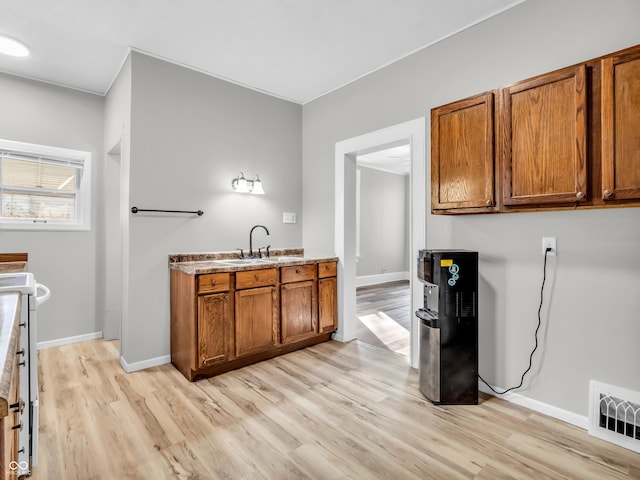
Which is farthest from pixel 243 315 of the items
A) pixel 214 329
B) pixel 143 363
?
pixel 143 363

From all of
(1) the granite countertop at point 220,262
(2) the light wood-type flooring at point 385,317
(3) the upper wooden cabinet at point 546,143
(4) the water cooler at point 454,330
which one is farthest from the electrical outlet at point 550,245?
(1) the granite countertop at point 220,262

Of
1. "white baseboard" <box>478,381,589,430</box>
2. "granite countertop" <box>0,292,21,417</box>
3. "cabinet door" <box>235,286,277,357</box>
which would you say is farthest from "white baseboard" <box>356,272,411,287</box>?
"granite countertop" <box>0,292,21,417</box>

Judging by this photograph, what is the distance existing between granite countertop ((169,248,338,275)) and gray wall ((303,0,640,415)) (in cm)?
Answer: 132

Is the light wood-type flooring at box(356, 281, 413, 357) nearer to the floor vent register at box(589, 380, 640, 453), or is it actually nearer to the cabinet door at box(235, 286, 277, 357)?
the cabinet door at box(235, 286, 277, 357)

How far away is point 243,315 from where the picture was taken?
291 centimetres

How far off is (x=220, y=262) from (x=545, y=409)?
9.11 feet

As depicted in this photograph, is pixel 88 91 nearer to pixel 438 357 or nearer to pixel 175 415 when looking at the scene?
pixel 175 415

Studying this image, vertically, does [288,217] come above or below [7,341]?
above

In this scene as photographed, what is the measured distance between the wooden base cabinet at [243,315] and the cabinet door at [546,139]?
1968 millimetres

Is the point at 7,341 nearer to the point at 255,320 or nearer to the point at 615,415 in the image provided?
the point at 255,320

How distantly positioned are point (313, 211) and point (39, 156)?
9.33 feet

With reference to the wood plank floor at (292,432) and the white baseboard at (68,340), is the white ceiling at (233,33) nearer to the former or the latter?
the white baseboard at (68,340)

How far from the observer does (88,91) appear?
11.9 ft

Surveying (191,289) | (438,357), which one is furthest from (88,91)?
(438,357)
